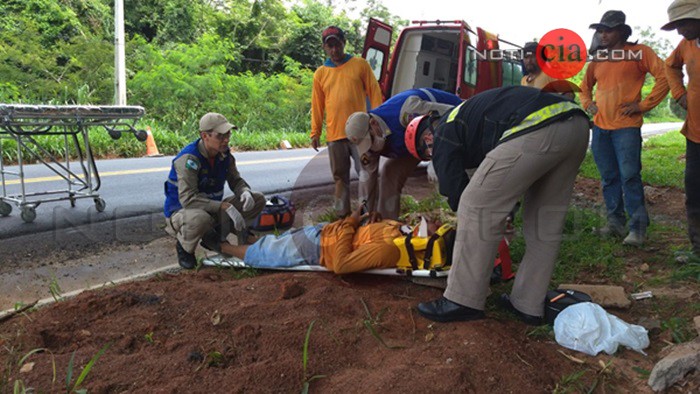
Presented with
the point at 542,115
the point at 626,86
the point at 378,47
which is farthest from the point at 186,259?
the point at 378,47

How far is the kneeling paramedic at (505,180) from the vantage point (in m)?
2.53

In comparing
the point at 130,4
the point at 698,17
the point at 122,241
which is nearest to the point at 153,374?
the point at 122,241

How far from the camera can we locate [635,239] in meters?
4.05

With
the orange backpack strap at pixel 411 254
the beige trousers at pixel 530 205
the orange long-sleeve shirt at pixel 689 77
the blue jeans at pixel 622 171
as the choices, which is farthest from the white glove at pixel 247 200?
the orange long-sleeve shirt at pixel 689 77

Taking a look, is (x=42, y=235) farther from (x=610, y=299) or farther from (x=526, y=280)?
(x=610, y=299)

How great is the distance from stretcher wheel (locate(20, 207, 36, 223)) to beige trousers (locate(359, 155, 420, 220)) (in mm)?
3151

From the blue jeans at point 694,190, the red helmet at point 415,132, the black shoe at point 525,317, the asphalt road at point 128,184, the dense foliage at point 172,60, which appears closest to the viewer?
the black shoe at point 525,317

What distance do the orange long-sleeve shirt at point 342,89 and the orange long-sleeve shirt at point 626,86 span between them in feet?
6.74

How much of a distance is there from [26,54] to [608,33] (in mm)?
13937

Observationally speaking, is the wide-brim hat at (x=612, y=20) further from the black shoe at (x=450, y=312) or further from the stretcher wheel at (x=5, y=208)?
the stretcher wheel at (x=5, y=208)

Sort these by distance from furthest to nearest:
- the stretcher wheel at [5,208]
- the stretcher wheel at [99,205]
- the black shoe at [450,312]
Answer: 1. the stretcher wheel at [99,205]
2. the stretcher wheel at [5,208]
3. the black shoe at [450,312]

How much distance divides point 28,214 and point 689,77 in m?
5.67

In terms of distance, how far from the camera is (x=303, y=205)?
6379mm

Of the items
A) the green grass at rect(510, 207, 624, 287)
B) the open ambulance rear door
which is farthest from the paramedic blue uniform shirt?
the open ambulance rear door
